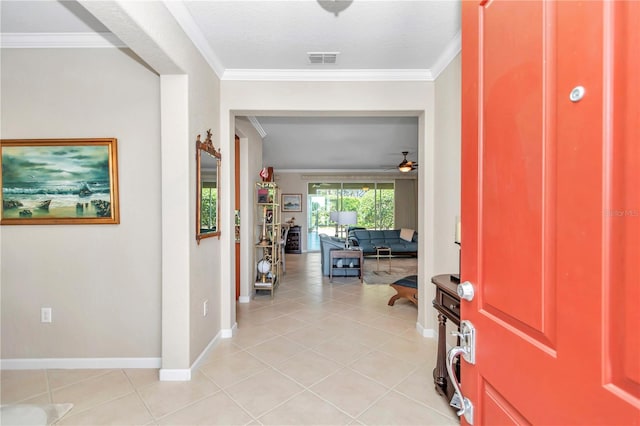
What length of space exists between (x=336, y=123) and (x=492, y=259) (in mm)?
4107

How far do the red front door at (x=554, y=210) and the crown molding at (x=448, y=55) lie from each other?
181 cm

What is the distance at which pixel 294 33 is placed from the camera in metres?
2.30

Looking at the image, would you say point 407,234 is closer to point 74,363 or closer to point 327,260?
point 327,260

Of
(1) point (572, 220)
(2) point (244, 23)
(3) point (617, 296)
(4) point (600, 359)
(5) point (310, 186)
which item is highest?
(2) point (244, 23)

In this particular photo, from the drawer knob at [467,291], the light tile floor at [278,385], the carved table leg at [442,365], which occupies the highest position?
the drawer knob at [467,291]

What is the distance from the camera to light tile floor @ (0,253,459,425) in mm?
1830

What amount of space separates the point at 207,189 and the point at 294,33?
1.49 metres

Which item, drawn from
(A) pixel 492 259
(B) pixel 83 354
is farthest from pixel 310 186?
(A) pixel 492 259

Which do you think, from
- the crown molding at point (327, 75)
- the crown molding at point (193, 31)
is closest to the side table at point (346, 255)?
the crown molding at point (327, 75)

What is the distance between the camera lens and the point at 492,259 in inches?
31.1

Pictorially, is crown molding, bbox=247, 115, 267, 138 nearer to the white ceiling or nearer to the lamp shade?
the white ceiling

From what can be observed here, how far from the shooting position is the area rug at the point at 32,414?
5.83 feet

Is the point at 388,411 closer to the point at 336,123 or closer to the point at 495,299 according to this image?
the point at 495,299

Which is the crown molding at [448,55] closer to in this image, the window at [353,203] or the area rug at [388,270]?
the area rug at [388,270]
